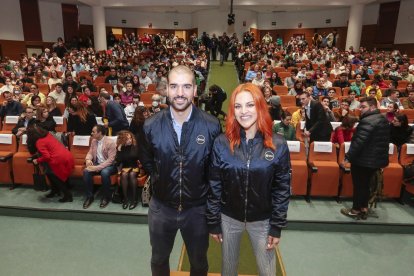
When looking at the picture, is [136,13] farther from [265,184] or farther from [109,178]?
[265,184]

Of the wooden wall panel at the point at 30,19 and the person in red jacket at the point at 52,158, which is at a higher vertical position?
the wooden wall panel at the point at 30,19

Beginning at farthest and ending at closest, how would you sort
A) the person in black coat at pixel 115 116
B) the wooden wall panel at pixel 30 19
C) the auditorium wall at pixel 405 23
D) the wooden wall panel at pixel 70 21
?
1. the wooden wall panel at pixel 70 21
2. the auditorium wall at pixel 405 23
3. the wooden wall panel at pixel 30 19
4. the person in black coat at pixel 115 116

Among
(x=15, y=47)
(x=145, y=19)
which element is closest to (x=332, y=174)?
(x=15, y=47)

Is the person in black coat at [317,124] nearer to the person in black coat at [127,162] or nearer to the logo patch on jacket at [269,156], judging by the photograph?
the person in black coat at [127,162]

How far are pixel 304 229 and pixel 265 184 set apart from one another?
2.22m

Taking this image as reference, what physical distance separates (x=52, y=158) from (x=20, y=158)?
80cm

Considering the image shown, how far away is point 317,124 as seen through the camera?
460cm

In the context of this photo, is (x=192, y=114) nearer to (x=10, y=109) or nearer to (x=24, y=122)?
(x=24, y=122)

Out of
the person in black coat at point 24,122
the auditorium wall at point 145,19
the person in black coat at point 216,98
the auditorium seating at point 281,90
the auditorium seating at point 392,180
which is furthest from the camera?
the auditorium wall at point 145,19

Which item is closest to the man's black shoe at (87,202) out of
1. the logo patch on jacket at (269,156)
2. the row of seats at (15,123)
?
the row of seats at (15,123)

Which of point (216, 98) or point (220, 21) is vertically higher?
point (220, 21)

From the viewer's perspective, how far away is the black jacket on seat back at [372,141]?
3.33 metres

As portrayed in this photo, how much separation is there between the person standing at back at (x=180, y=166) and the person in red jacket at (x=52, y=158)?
2.61 meters

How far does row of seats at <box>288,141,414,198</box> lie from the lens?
4.12 meters
